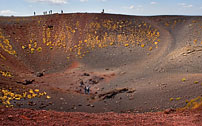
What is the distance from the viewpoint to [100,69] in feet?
116

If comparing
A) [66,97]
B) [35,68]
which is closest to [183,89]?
[66,97]

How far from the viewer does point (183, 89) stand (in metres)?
19.4

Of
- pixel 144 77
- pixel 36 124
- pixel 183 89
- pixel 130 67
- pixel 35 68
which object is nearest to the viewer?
pixel 36 124

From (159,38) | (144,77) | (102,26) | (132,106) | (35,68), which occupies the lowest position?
(132,106)

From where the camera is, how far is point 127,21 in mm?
56938

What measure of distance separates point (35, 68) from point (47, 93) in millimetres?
17374

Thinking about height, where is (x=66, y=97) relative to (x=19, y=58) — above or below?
below

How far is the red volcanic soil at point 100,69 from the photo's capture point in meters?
12.6

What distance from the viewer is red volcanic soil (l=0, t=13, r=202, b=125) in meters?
12.6

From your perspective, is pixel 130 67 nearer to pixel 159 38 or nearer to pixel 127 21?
pixel 159 38

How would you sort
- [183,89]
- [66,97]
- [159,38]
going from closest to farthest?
[183,89]
[66,97]
[159,38]

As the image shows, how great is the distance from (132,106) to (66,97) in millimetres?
7409

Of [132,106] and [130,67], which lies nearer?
[132,106]

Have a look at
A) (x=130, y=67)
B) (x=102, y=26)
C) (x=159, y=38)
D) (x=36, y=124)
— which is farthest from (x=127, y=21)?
(x=36, y=124)
